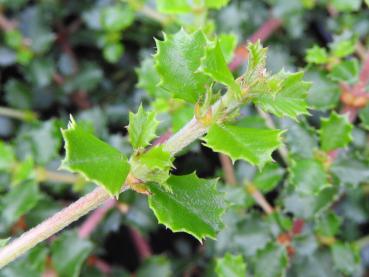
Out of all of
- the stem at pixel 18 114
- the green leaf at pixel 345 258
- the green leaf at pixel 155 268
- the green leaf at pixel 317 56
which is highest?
the green leaf at pixel 317 56

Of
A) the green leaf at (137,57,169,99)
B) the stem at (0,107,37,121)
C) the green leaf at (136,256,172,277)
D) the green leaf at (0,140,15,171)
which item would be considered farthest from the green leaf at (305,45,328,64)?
the stem at (0,107,37,121)

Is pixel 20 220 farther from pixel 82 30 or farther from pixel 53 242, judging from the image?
pixel 82 30

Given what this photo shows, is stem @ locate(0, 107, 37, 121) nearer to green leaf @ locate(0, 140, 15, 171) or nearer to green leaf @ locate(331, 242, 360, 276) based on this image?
green leaf @ locate(0, 140, 15, 171)

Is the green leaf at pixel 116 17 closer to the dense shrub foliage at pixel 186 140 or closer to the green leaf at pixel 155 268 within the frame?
the dense shrub foliage at pixel 186 140

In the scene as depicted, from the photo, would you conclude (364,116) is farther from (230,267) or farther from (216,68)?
(216,68)

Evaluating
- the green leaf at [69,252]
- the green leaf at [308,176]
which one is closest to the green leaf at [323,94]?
the green leaf at [308,176]
